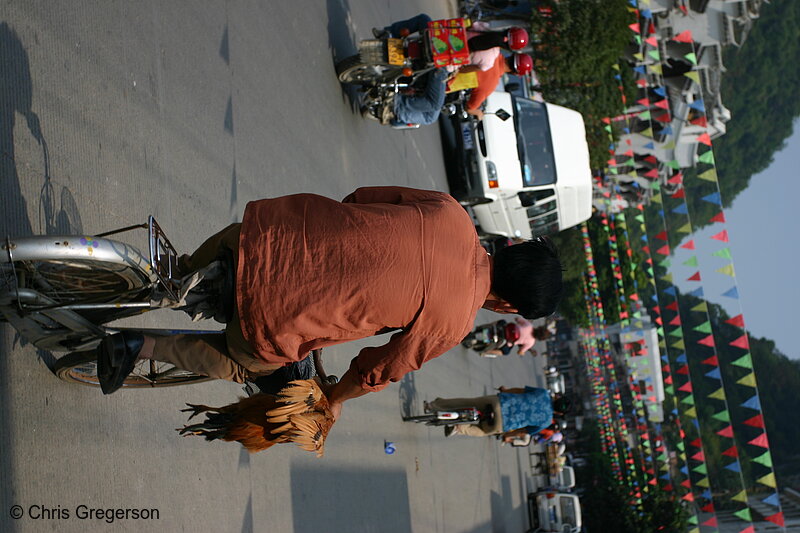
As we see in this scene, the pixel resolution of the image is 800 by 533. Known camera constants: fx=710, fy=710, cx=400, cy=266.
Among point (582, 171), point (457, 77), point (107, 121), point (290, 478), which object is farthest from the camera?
point (582, 171)

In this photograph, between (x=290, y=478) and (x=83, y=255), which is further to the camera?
(x=290, y=478)

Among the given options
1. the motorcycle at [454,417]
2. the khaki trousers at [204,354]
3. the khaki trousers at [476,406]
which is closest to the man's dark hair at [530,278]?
the khaki trousers at [204,354]

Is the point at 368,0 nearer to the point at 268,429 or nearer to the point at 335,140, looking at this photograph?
the point at 335,140

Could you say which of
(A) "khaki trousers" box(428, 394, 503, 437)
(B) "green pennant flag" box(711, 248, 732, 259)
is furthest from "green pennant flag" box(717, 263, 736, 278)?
(A) "khaki trousers" box(428, 394, 503, 437)

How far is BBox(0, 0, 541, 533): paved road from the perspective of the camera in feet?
11.8

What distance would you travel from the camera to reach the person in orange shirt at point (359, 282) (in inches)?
111

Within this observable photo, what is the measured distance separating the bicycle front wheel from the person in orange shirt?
1.42 ft

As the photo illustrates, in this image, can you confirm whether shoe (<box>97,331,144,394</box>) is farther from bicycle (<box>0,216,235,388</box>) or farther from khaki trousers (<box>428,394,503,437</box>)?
khaki trousers (<box>428,394,503,437</box>)

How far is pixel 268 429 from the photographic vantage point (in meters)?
3.29

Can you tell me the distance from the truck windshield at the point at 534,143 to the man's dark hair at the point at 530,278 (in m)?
9.96

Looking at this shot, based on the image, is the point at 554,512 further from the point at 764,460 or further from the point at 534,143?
the point at 534,143

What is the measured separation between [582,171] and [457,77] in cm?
488

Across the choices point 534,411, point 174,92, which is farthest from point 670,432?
point 174,92

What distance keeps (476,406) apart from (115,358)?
24.6 ft
